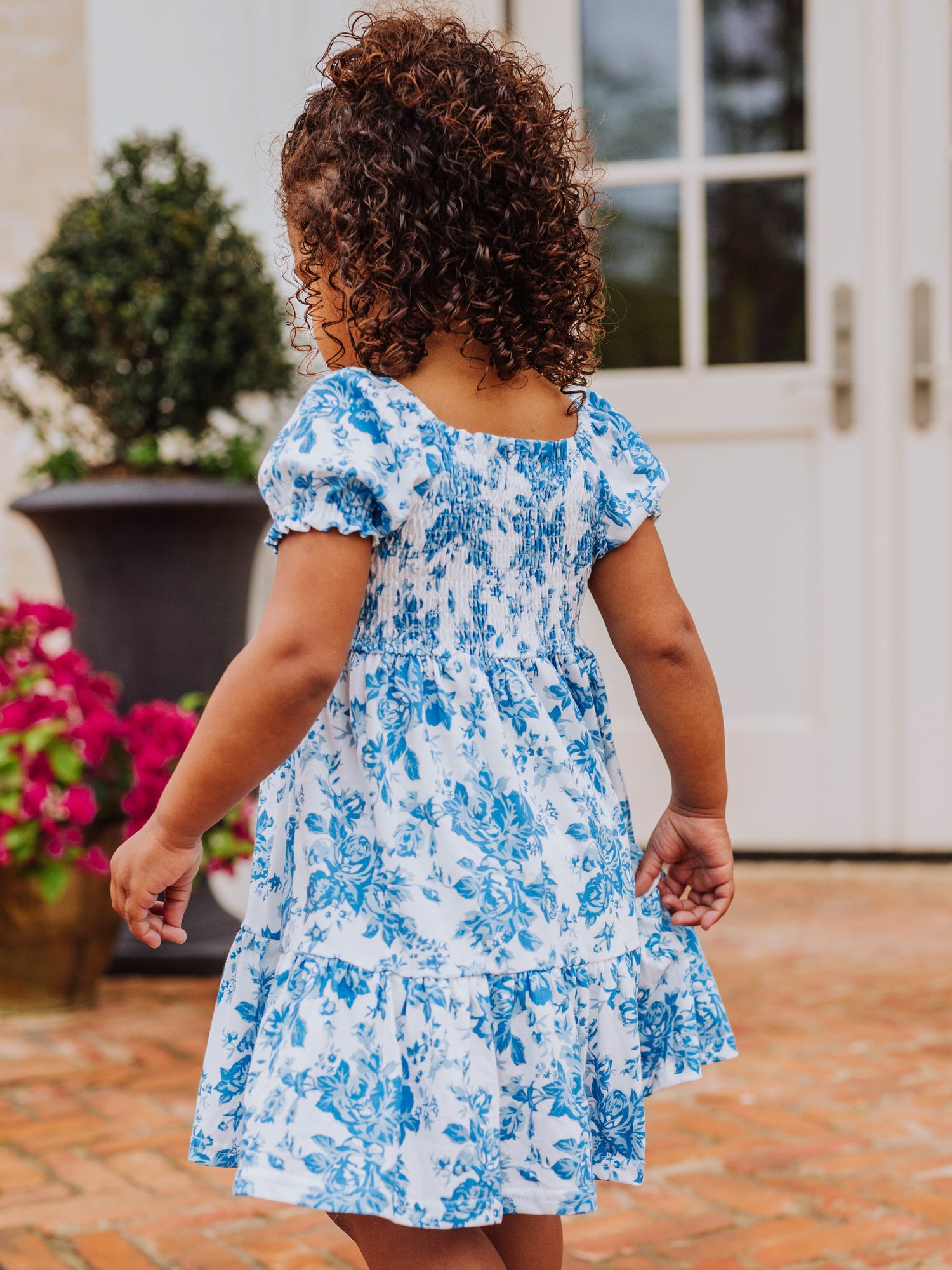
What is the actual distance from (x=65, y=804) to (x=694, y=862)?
1.48 meters

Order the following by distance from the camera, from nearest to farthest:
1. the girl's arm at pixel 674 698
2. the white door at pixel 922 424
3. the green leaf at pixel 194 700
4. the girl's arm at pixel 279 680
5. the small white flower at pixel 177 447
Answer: the girl's arm at pixel 279 680, the girl's arm at pixel 674 698, the green leaf at pixel 194 700, the small white flower at pixel 177 447, the white door at pixel 922 424

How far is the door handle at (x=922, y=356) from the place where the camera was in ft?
11.3

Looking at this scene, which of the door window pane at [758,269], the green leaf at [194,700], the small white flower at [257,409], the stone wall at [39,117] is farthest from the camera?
the stone wall at [39,117]

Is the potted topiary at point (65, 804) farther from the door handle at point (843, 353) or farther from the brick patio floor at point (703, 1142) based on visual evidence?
the door handle at point (843, 353)

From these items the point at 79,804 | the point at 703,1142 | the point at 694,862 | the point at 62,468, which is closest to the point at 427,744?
the point at 694,862

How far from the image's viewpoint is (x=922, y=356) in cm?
344

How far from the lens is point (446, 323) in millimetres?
1146

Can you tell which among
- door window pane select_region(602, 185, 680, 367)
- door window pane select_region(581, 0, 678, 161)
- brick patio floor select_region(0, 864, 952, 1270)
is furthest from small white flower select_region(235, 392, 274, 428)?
brick patio floor select_region(0, 864, 952, 1270)

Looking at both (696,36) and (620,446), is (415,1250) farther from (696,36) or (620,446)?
(696,36)

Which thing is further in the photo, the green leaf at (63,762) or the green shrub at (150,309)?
the green shrub at (150,309)

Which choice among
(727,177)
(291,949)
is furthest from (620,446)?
(727,177)

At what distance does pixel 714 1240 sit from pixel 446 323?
118cm

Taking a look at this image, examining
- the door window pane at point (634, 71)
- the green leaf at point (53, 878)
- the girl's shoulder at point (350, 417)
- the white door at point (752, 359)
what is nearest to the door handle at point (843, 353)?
the white door at point (752, 359)

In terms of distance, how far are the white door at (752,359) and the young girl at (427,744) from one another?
2328 mm
